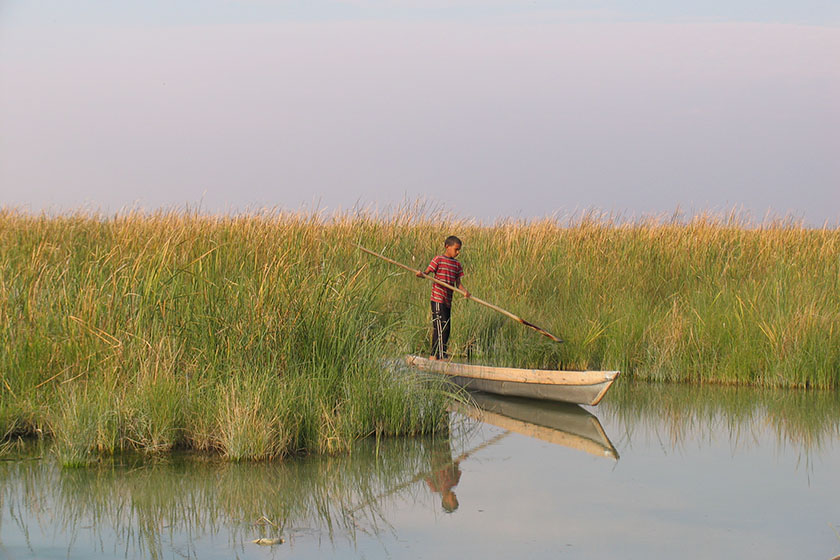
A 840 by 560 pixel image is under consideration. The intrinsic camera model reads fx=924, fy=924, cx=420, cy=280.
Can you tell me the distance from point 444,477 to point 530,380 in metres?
2.58

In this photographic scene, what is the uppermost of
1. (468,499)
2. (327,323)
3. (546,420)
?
(327,323)

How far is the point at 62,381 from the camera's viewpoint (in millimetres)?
6832

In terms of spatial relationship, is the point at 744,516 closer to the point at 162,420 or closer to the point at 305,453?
the point at 305,453

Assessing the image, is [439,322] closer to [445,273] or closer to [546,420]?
[445,273]

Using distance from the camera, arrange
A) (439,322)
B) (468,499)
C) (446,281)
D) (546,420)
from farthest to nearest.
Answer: (446,281), (439,322), (546,420), (468,499)

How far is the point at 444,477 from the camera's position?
5832 millimetres

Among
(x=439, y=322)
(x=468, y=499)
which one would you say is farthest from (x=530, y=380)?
(x=468, y=499)

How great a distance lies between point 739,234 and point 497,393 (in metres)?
7.90

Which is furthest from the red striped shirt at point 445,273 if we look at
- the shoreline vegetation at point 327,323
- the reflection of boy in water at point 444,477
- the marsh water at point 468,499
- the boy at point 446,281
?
the reflection of boy in water at point 444,477

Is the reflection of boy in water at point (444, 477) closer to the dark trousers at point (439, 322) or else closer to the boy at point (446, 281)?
the dark trousers at point (439, 322)

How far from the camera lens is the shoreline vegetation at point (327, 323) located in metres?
6.27

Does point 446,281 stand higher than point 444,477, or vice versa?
point 446,281

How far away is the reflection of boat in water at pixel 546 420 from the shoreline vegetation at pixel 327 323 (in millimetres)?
708

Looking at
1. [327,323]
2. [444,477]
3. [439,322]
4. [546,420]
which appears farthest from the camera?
[439,322]
